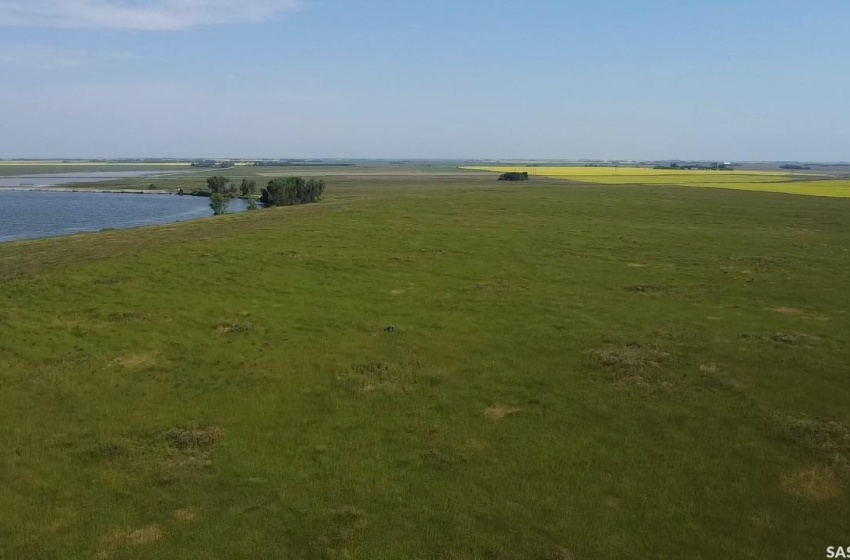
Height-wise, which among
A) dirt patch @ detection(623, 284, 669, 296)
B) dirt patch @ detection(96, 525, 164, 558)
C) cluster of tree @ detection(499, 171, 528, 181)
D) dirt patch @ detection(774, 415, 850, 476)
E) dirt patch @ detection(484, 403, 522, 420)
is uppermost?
cluster of tree @ detection(499, 171, 528, 181)

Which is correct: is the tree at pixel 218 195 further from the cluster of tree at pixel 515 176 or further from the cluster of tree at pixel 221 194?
the cluster of tree at pixel 515 176

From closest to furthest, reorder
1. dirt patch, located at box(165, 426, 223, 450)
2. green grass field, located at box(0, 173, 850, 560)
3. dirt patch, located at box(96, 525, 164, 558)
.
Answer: dirt patch, located at box(96, 525, 164, 558)
green grass field, located at box(0, 173, 850, 560)
dirt patch, located at box(165, 426, 223, 450)

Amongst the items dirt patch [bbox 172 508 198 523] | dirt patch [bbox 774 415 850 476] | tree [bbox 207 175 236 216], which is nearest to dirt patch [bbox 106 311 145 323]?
dirt patch [bbox 172 508 198 523]

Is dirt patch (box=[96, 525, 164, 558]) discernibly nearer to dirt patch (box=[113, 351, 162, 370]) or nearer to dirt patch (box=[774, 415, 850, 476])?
dirt patch (box=[113, 351, 162, 370])

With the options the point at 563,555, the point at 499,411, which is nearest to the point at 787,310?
the point at 499,411

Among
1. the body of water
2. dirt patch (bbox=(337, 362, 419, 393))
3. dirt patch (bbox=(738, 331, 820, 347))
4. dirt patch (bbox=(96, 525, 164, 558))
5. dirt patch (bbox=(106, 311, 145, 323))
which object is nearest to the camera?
dirt patch (bbox=(96, 525, 164, 558))

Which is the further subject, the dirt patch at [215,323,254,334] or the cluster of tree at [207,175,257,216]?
the cluster of tree at [207,175,257,216]

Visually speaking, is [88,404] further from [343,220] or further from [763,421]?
[343,220]

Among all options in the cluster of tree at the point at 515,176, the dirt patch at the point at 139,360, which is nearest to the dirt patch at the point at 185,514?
the dirt patch at the point at 139,360
